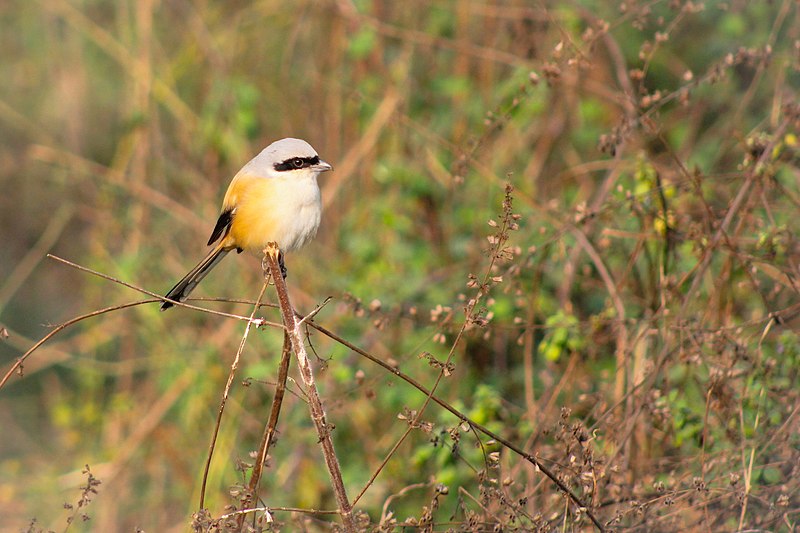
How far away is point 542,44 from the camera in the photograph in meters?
6.47

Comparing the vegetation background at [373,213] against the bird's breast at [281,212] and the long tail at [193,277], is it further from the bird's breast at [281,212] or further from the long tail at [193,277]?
the long tail at [193,277]

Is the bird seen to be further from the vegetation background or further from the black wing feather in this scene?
the vegetation background

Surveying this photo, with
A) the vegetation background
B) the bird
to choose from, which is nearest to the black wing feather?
the bird

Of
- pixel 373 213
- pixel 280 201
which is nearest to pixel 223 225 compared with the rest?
pixel 280 201

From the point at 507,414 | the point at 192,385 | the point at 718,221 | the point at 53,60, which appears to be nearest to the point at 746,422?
the point at 718,221

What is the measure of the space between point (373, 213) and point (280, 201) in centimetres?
214

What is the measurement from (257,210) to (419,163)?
7.69 ft

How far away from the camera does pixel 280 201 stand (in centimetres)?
432

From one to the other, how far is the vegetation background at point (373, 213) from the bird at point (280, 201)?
0.49 meters

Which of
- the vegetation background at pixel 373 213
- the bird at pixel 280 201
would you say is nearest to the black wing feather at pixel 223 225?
the bird at pixel 280 201

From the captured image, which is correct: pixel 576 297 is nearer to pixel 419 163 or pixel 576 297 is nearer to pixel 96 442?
pixel 419 163

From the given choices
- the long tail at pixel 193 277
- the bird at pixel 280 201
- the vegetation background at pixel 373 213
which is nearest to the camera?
the bird at pixel 280 201

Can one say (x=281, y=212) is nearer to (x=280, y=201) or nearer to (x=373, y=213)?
(x=280, y=201)

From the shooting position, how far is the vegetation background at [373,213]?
4797 mm
